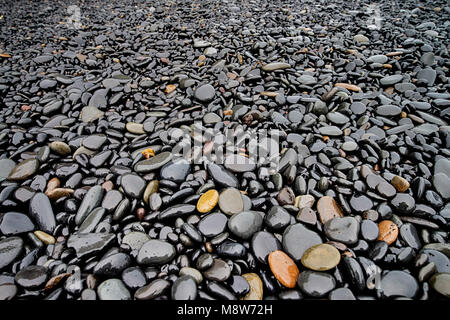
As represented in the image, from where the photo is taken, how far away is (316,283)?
6.15 feet

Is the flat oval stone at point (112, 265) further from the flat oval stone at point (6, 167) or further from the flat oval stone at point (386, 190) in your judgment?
the flat oval stone at point (386, 190)

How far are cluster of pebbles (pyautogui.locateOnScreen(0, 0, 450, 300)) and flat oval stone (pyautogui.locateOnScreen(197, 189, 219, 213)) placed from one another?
13mm

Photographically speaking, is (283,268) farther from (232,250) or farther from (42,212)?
(42,212)

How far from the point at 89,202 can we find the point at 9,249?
69 cm

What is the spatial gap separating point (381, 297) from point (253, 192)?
130 cm

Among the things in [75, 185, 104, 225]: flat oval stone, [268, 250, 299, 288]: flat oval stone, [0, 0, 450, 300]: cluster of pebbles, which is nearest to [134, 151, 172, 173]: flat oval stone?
[0, 0, 450, 300]: cluster of pebbles

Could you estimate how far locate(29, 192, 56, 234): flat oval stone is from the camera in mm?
2367

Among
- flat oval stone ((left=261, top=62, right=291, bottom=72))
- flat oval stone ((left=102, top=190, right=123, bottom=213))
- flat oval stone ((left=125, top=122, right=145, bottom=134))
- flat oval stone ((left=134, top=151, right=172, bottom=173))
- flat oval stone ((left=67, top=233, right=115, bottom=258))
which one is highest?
flat oval stone ((left=261, top=62, right=291, bottom=72))

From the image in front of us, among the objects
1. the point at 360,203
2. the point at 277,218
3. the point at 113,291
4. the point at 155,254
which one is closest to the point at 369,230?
the point at 360,203

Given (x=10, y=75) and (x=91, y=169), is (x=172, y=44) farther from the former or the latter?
(x=91, y=169)

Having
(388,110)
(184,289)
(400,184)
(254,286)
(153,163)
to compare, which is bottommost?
(254,286)

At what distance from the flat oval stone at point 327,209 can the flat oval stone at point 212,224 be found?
0.89 meters

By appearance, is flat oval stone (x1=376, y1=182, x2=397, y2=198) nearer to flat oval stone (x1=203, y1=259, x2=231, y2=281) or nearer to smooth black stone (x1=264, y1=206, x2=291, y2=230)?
smooth black stone (x1=264, y1=206, x2=291, y2=230)
